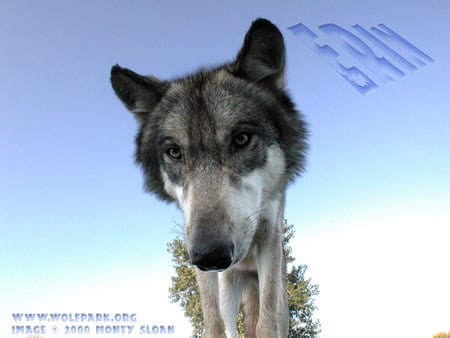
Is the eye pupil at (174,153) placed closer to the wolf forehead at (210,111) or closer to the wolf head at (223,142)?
the wolf head at (223,142)

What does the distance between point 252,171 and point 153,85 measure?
5.61ft

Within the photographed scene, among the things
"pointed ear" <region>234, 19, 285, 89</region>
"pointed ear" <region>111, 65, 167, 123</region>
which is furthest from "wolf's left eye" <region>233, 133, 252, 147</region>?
"pointed ear" <region>111, 65, 167, 123</region>

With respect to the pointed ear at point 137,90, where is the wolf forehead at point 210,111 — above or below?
below

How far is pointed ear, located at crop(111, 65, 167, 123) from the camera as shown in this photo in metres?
4.93

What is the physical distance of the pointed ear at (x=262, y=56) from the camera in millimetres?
4383

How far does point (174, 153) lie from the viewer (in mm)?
4230

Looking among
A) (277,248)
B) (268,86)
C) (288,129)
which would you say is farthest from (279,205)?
(268,86)

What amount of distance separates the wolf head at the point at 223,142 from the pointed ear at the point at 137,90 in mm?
12

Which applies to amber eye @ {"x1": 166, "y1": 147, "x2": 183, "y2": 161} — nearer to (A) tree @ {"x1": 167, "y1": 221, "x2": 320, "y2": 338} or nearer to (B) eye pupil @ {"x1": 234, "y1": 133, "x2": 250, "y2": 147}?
(B) eye pupil @ {"x1": 234, "y1": 133, "x2": 250, "y2": 147}

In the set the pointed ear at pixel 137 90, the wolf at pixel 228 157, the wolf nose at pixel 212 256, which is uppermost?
the pointed ear at pixel 137 90

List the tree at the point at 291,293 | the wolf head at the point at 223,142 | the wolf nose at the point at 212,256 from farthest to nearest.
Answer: the tree at the point at 291,293
the wolf head at the point at 223,142
the wolf nose at the point at 212,256

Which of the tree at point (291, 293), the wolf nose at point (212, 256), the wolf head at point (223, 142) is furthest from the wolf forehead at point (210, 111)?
the tree at point (291, 293)

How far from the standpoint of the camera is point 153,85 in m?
4.95

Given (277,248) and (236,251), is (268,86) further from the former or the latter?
(236,251)
